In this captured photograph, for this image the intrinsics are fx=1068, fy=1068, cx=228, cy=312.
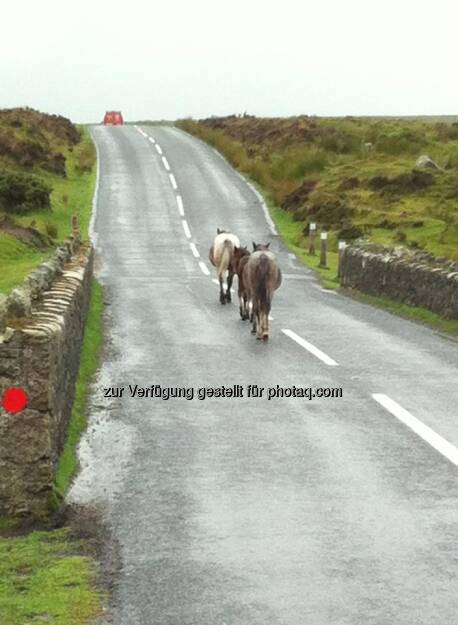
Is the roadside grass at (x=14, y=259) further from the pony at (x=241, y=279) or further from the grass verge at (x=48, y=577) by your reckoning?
the grass verge at (x=48, y=577)

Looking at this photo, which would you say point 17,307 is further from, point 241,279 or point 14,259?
point 14,259

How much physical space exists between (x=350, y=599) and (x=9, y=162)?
47.8m

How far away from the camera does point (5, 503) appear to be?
8102 mm

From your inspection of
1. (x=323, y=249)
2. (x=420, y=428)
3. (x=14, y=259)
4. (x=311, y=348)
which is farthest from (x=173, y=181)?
(x=420, y=428)

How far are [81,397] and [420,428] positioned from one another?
3894 mm

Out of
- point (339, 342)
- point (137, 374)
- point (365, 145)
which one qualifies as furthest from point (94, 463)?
point (365, 145)

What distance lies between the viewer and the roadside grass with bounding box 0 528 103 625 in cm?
606

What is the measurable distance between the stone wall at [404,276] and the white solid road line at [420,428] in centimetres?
831

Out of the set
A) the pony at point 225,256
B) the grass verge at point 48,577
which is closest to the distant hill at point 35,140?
the pony at point 225,256

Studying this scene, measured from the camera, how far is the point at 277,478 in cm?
877

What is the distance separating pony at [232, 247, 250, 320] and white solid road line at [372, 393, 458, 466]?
7.14 meters

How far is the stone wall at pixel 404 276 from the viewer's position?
20.5 meters

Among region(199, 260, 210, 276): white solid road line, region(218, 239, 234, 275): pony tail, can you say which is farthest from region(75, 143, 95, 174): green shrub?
region(218, 239, 234, 275): pony tail

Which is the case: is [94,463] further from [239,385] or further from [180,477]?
[239,385]
